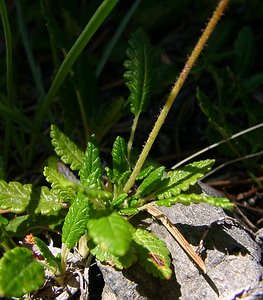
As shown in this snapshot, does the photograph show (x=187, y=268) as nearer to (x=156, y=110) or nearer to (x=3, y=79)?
(x=156, y=110)

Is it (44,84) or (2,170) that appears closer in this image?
(2,170)

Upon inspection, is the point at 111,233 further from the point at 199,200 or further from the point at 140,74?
the point at 140,74

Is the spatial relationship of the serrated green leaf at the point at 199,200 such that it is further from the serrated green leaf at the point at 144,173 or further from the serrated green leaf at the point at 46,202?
the serrated green leaf at the point at 46,202

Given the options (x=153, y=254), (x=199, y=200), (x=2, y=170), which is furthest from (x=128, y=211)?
(x=2, y=170)

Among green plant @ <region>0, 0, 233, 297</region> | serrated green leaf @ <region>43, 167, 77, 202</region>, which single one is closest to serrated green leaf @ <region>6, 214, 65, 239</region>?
green plant @ <region>0, 0, 233, 297</region>

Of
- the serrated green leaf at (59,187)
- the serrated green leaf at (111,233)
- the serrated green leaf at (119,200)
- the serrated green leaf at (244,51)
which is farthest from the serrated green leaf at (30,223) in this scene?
the serrated green leaf at (244,51)

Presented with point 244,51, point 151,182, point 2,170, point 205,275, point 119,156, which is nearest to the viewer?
point 205,275

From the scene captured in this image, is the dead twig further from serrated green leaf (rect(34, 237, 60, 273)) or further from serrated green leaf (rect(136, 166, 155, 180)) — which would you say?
serrated green leaf (rect(34, 237, 60, 273))

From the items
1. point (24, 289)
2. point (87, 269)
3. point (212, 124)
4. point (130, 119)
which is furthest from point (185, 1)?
point (24, 289)
